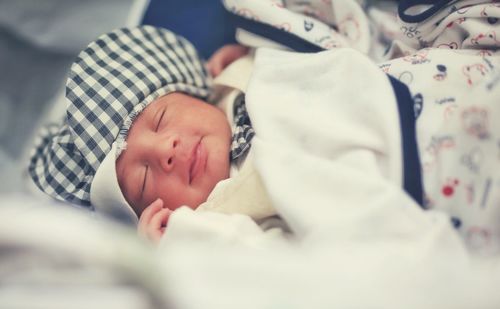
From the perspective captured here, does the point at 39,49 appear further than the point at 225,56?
Yes

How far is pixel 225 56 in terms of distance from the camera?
0.98 meters

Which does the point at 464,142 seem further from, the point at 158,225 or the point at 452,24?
the point at 158,225

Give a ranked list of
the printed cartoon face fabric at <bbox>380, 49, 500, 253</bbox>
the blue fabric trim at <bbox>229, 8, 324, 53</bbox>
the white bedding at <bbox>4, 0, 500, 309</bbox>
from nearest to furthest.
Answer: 1. the white bedding at <bbox>4, 0, 500, 309</bbox>
2. the printed cartoon face fabric at <bbox>380, 49, 500, 253</bbox>
3. the blue fabric trim at <bbox>229, 8, 324, 53</bbox>

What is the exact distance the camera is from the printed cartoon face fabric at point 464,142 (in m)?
0.58

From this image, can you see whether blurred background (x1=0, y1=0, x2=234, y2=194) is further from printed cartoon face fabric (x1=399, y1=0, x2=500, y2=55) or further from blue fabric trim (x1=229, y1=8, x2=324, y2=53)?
printed cartoon face fabric (x1=399, y1=0, x2=500, y2=55)

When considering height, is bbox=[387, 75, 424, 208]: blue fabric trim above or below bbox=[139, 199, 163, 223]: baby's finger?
above

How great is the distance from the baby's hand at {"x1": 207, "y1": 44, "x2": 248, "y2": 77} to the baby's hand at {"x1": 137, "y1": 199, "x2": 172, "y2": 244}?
1.16 feet

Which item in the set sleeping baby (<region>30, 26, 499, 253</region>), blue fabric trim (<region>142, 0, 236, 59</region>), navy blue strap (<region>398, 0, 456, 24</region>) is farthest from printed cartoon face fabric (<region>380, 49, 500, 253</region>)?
blue fabric trim (<region>142, 0, 236, 59</region>)

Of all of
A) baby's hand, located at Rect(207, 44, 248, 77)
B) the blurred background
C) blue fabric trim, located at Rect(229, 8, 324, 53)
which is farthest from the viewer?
the blurred background

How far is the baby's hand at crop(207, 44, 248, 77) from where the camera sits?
0.97 m

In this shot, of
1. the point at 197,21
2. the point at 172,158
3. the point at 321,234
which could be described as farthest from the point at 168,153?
the point at 197,21

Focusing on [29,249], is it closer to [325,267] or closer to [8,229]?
[8,229]

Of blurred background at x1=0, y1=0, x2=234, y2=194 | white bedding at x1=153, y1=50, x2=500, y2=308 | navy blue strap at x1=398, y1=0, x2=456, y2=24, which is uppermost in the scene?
navy blue strap at x1=398, y1=0, x2=456, y2=24

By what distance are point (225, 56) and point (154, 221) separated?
0.43m
